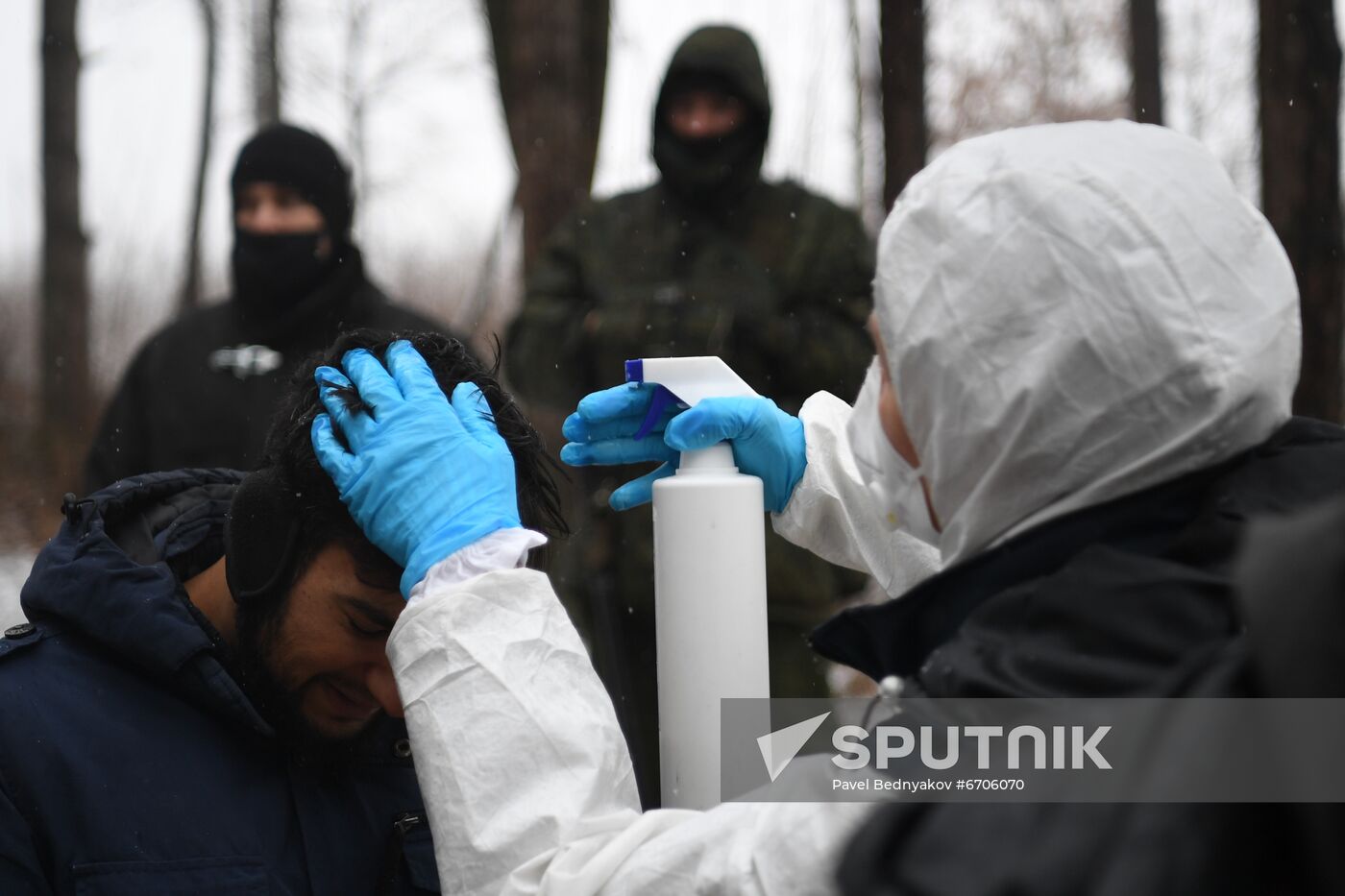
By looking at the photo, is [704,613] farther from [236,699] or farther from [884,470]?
[236,699]

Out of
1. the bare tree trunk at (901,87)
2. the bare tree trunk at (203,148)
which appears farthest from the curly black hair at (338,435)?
the bare tree trunk at (203,148)

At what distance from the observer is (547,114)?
16.7 feet

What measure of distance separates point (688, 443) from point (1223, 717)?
2.81 feet

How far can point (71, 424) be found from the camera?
859 centimetres

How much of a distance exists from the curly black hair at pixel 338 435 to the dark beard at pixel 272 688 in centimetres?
8

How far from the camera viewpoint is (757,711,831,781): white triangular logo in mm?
1615

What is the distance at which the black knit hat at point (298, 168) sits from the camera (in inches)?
143

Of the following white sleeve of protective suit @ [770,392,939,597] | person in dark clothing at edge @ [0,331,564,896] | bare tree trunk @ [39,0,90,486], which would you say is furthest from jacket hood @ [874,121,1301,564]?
bare tree trunk @ [39,0,90,486]

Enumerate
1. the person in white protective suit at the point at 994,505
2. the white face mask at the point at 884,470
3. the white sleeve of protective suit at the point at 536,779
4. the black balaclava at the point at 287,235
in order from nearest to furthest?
the person in white protective suit at the point at 994,505 → the white sleeve of protective suit at the point at 536,779 → the white face mask at the point at 884,470 → the black balaclava at the point at 287,235

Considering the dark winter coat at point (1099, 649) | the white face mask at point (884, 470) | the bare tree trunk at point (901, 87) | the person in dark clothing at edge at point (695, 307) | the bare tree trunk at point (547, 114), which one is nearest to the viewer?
the dark winter coat at point (1099, 649)

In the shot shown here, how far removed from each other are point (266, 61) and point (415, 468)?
12.3 meters

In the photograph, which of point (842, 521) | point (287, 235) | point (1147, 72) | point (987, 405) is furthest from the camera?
point (1147, 72)

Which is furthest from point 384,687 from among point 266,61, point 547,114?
Answer: point 266,61

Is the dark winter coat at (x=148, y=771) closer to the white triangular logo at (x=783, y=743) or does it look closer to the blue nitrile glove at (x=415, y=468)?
the blue nitrile glove at (x=415, y=468)
